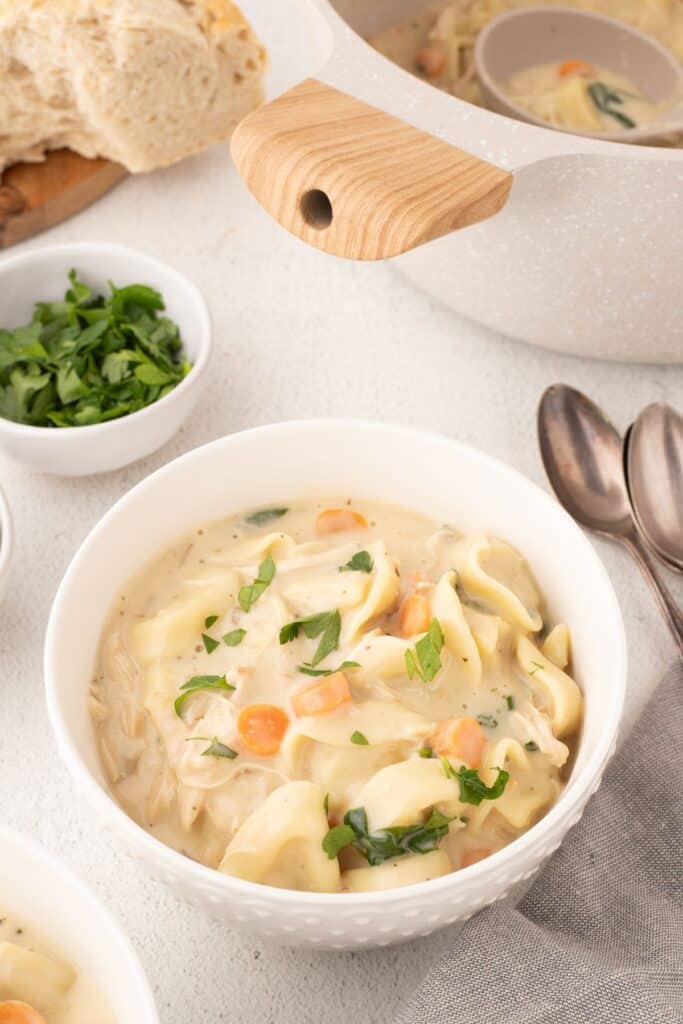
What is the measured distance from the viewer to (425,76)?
3.18m

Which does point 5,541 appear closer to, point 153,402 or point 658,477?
point 153,402

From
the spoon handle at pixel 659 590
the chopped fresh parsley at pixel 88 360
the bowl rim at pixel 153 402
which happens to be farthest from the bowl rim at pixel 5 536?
the spoon handle at pixel 659 590

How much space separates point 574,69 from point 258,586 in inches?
74.8

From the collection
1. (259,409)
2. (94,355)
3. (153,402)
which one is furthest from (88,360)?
(259,409)

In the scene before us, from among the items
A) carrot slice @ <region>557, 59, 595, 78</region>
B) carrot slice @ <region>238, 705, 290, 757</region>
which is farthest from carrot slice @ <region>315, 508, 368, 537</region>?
carrot slice @ <region>557, 59, 595, 78</region>

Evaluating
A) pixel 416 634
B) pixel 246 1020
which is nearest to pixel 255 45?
pixel 416 634

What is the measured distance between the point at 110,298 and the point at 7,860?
145 cm

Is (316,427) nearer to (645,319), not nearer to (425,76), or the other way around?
(645,319)

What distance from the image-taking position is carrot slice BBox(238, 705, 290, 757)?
1.80m

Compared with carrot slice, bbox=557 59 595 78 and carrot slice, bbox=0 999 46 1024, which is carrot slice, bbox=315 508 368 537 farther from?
carrot slice, bbox=557 59 595 78

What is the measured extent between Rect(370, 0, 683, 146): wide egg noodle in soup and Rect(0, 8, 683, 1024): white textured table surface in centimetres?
34

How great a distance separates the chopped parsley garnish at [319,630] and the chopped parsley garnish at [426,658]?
0.13m

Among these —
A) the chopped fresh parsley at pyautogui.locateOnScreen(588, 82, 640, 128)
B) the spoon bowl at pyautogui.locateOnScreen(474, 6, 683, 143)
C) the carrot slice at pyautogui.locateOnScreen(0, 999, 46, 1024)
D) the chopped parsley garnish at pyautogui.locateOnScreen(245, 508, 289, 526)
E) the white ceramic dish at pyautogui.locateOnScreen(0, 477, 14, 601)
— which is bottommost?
the white ceramic dish at pyautogui.locateOnScreen(0, 477, 14, 601)

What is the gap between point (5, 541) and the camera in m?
2.26
